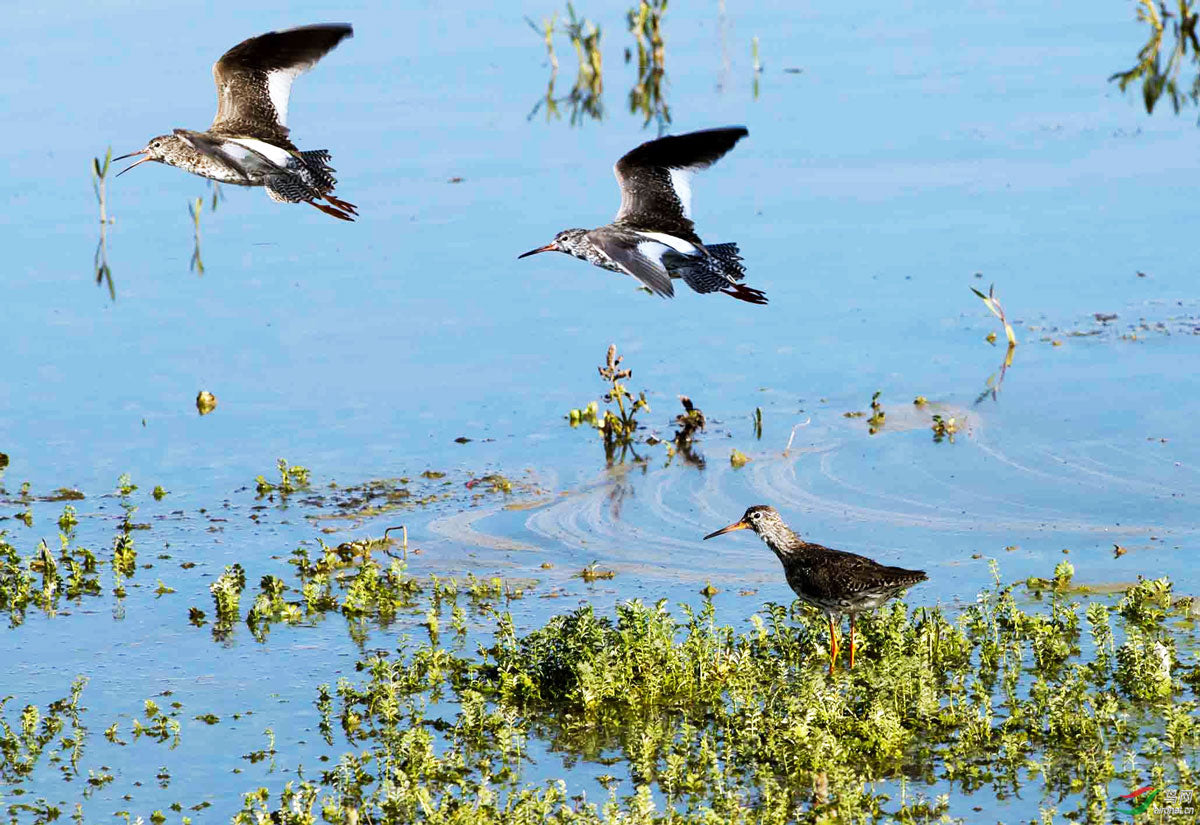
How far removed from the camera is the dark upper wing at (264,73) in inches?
358

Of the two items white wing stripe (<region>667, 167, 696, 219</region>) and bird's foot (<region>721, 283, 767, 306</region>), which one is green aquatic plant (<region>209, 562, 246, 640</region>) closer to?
bird's foot (<region>721, 283, 767, 306</region>)

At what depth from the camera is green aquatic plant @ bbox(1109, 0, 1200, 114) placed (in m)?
19.7

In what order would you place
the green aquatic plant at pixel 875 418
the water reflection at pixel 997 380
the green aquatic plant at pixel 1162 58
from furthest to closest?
the green aquatic plant at pixel 1162 58 < the water reflection at pixel 997 380 < the green aquatic plant at pixel 875 418

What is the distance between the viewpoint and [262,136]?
8.78m

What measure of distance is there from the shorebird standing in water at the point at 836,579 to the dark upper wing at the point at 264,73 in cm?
330

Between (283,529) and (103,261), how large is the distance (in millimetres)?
5997

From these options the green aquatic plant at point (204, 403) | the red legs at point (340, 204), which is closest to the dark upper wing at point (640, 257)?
the red legs at point (340, 204)

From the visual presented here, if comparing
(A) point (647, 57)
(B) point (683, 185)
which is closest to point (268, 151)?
(B) point (683, 185)

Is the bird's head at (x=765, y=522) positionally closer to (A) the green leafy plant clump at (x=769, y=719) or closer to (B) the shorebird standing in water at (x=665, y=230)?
(A) the green leafy plant clump at (x=769, y=719)

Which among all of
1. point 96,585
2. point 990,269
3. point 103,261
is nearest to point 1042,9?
point 990,269

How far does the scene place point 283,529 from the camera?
10.0 metres

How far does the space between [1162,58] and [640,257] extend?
1460 cm

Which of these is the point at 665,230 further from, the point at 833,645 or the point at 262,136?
the point at 833,645

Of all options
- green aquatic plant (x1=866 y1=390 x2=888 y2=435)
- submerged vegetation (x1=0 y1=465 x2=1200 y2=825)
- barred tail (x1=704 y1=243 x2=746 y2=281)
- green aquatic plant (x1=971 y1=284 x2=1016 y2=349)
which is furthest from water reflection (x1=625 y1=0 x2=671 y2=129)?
submerged vegetation (x1=0 y1=465 x2=1200 y2=825)
